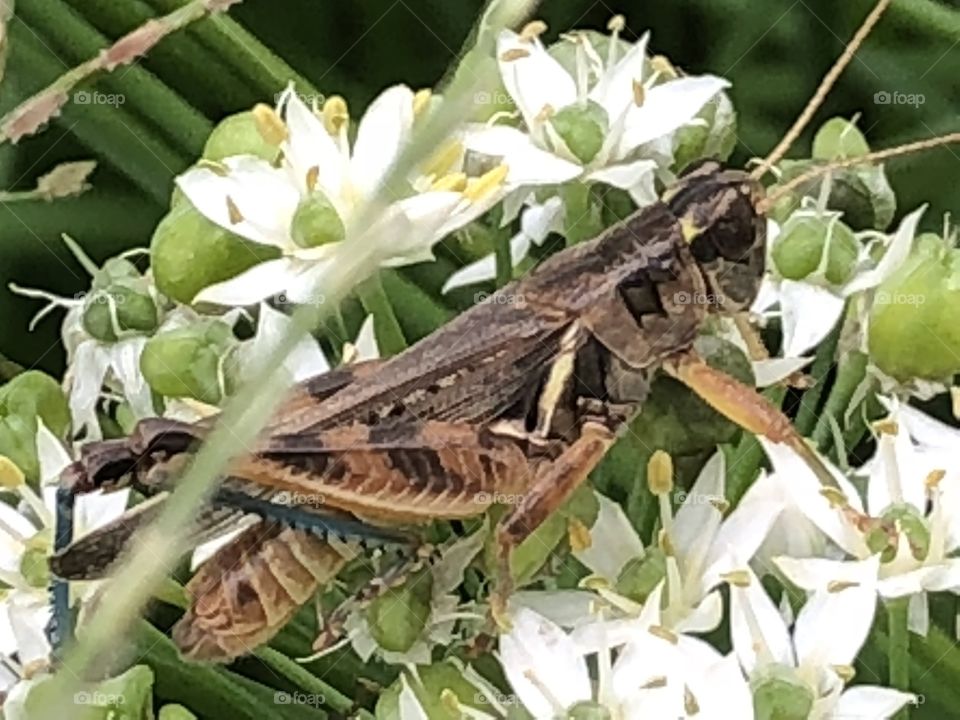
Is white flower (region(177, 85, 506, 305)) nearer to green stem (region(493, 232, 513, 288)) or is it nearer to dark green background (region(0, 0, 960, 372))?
green stem (region(493, 232, 513, 288))

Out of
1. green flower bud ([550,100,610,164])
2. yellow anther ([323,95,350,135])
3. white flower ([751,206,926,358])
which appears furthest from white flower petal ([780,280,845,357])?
yellow anther ([323,95,350,135])

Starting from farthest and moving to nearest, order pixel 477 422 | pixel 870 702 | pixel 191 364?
pixel 477 422 < pixel 191 364 < pixel 870 702

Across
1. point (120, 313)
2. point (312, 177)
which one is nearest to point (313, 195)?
point (312, 177)

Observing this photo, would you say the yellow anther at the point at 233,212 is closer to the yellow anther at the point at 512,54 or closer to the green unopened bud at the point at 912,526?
the yellow anther at the point at 512,54

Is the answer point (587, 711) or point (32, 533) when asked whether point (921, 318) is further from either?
point (32, 533)

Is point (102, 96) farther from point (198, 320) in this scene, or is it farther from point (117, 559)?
point (117, 559)

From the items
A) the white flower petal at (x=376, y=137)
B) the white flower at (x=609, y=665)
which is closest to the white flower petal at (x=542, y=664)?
the white flower at (x=609, y=665)
